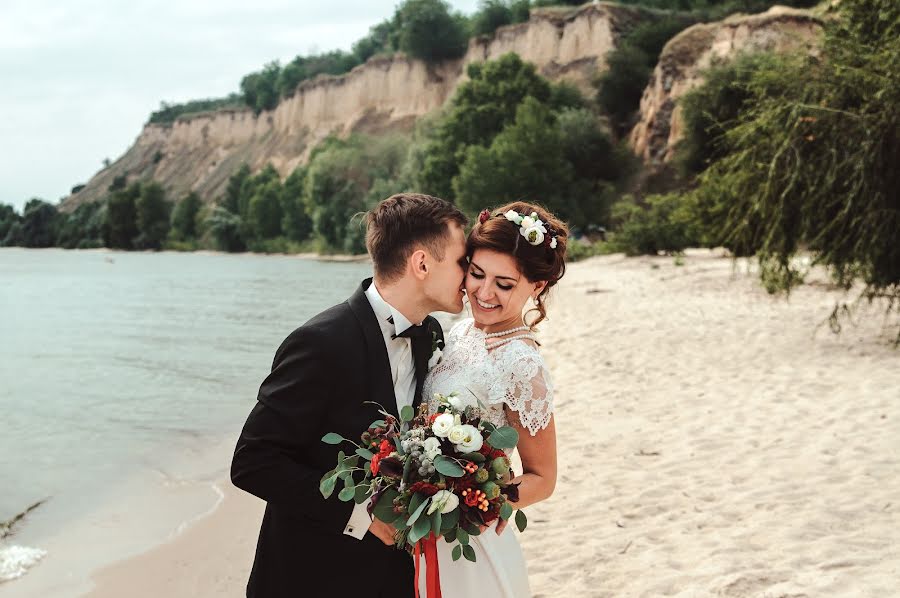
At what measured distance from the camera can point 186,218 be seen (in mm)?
96250

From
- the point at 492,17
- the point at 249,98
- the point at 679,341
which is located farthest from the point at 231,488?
the point at 249,98

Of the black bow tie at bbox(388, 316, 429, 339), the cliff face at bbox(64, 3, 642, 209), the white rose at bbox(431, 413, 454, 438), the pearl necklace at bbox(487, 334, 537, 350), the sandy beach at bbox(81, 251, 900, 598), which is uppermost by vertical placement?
the cliff face at bbox(64, 3, 642, 209)

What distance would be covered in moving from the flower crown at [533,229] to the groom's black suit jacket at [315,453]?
0.65 meters

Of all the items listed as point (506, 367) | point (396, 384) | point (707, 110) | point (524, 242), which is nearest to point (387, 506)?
point (396, 384)

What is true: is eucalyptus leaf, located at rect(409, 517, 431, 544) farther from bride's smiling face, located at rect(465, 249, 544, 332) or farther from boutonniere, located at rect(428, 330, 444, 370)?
bride's smiling face, located at rect(465, 249, 544, 332)

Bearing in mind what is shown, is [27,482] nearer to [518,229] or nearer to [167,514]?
[167,514]

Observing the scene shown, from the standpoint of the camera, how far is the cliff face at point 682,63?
3988 cm

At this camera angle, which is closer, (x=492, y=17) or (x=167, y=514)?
(x=167, y=514)

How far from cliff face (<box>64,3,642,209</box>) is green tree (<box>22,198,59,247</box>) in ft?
19.4

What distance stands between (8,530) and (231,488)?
2.02m

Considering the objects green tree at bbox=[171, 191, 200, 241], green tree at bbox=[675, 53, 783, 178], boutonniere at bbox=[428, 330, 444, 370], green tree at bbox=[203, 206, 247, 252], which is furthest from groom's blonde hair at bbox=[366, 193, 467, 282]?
green tree at bbox=[171, 191, 200, 241]

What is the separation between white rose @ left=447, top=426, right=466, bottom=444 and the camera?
212cm

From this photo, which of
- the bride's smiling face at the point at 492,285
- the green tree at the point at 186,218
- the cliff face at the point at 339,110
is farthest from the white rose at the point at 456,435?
the green tree at the point at 186,218

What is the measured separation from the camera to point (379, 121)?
265 ft
